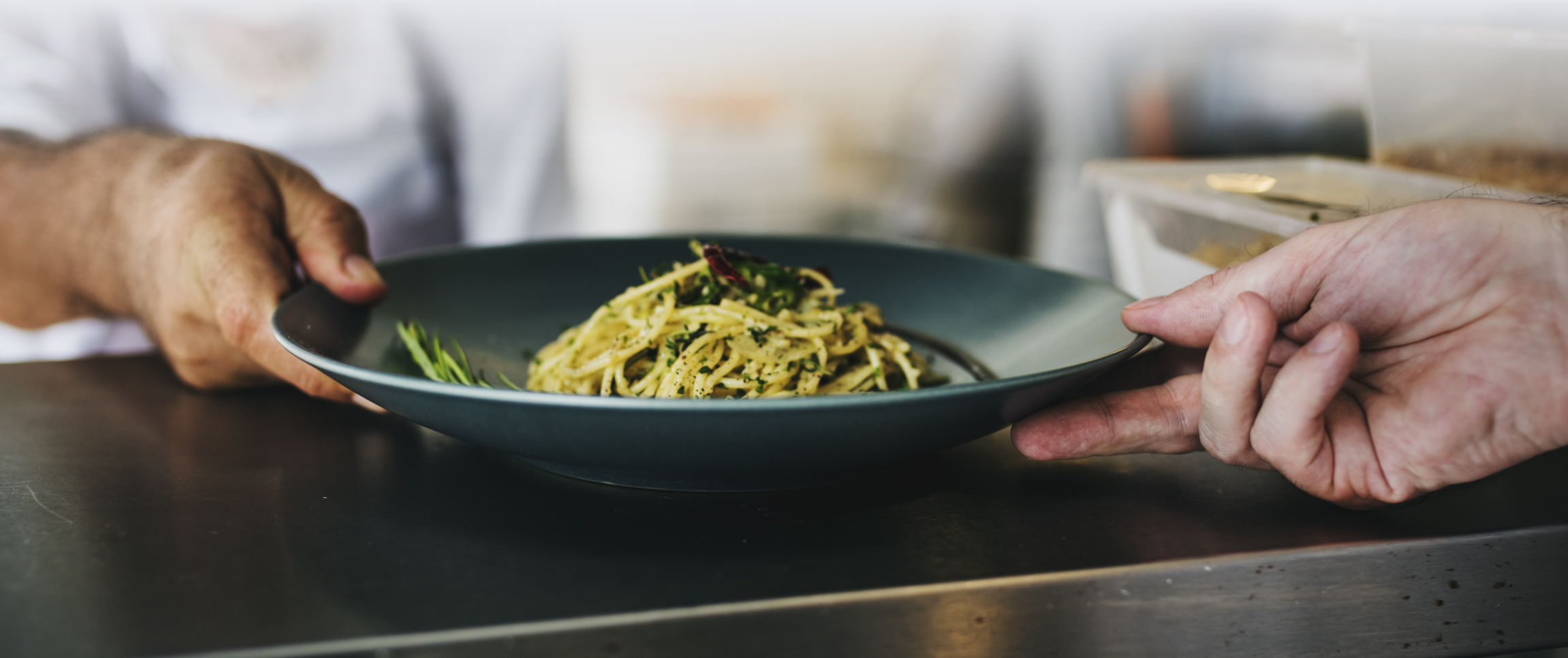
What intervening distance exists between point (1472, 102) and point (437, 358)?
1.35 metres

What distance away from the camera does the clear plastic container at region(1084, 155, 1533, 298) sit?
0.97 m

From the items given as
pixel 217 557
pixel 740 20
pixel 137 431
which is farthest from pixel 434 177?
pixel 217 557

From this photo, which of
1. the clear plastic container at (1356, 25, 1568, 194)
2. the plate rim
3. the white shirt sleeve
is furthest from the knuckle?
the white shirt sleeve

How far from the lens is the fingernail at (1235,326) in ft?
1.94

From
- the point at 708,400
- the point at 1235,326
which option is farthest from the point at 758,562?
the point at 1235,326

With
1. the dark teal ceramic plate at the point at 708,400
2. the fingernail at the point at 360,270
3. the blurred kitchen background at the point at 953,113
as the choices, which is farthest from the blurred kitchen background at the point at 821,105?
the fingernail at the point at 360,270

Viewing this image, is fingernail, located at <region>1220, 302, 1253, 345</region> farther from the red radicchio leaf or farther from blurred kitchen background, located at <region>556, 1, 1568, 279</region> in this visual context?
blurred kitchen background, located at <region>556, 1, 1568, 279</region>

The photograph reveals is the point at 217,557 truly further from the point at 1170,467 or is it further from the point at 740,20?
the point at 740,20

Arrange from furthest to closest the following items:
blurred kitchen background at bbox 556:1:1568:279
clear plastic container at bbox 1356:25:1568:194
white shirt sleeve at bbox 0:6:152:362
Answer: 1. blurred kitchen background at bbox 556:1:1568:279
2. white shirt sleeve at bbox 0:6:152:362
3. clear plastic container at bbox 1356:25:1568:194

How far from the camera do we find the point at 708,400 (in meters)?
0.53

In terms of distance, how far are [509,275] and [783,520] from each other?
0.59 meters

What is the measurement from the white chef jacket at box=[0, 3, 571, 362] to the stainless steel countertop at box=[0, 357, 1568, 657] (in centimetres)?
192

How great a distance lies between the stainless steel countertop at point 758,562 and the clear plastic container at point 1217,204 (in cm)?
32

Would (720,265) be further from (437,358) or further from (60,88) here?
(60,88)
